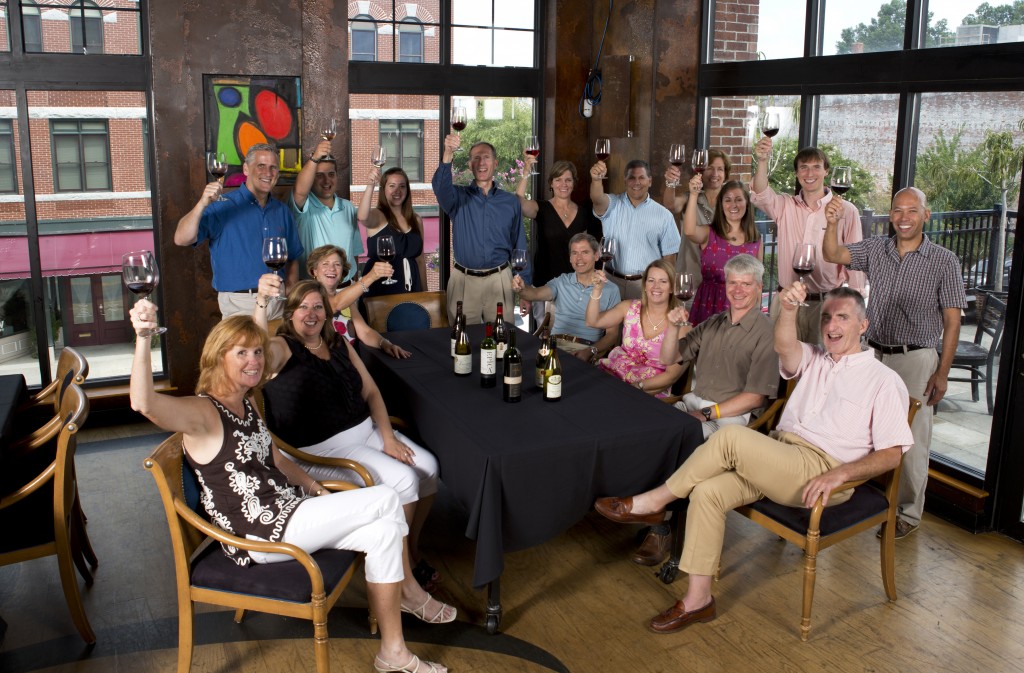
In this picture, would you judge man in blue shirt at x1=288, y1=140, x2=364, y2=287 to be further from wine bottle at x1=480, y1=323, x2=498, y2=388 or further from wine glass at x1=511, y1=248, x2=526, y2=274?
wine bottle at x1=480, y1=323, x2=498, y2=388

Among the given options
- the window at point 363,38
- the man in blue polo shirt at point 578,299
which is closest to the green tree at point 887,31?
the man in blue polo shirt at point 578,299

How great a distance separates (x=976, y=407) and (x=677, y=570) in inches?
76.2

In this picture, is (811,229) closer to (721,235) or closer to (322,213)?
(721,235)

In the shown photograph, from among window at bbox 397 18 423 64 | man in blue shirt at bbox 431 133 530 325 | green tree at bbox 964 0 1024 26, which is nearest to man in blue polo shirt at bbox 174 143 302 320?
man in blue shirt at bbox 431 133 530 325

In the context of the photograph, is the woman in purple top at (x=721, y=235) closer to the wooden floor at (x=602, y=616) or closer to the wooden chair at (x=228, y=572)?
the wooden floor at (x=602, y=616)

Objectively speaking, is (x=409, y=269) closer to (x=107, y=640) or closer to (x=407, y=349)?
(x=407, y=349)

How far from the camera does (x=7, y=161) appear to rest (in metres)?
5.54

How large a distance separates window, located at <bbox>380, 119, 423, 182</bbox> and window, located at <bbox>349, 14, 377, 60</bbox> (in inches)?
17.8

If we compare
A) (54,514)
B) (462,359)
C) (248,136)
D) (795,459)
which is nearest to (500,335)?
(462,359)

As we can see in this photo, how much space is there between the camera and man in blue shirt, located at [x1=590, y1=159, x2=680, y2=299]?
568 cm

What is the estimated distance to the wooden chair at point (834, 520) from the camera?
3.38m

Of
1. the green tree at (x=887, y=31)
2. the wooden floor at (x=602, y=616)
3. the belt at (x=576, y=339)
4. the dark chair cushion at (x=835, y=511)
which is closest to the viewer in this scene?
the wooden floor at (x=602, y=616)

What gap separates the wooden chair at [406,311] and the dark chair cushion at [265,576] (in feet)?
7.79

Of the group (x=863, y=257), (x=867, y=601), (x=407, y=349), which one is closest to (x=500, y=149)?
(x=407, y=349)
